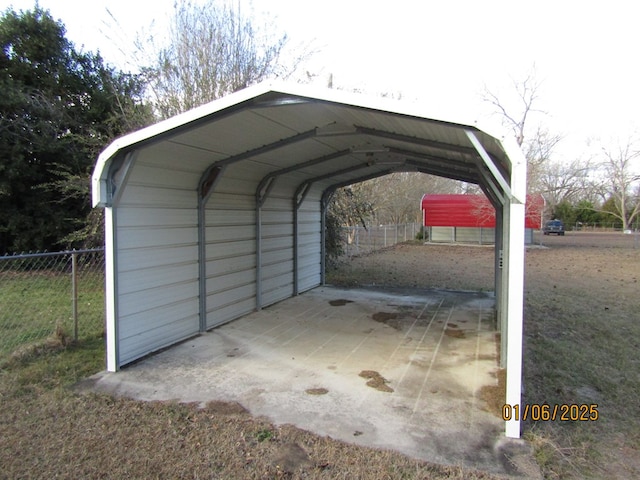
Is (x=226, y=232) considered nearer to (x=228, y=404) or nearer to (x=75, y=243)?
(x=228, y=404)

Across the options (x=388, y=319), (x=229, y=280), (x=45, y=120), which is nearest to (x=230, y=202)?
(x=229, y=280)

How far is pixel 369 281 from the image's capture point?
33.3 ft

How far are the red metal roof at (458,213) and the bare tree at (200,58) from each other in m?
14.4

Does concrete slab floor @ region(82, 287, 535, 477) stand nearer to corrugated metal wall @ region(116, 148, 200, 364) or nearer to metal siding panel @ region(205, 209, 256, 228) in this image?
corrugated metal wall @ region(116, 148, 200, 364)

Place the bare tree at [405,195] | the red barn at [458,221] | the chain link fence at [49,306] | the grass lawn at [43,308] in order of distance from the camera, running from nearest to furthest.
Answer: the chain link fence at [49,306] → the grass lawn at [43,308] → the red barn at [458,221] → the bare tree at [405,195]

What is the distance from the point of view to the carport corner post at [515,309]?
2.96 metres

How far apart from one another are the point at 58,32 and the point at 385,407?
12319mm

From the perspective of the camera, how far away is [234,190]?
20.4 feet

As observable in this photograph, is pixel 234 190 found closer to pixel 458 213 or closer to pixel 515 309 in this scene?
pixel 515 309

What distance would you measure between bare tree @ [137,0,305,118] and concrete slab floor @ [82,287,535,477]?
4.96 meters

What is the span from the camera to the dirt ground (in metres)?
2.83

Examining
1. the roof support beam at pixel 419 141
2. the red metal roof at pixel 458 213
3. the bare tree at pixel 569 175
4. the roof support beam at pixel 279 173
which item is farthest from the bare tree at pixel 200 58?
the bare tree at pixel 569 175

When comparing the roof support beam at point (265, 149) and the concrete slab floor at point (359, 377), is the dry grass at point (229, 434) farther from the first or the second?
the roof support beam at point (265, 149)
